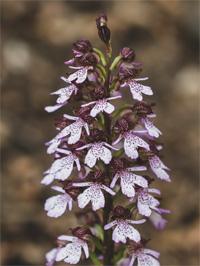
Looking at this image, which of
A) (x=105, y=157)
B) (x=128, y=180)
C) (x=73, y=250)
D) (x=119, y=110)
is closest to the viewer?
(x=105, y=157)

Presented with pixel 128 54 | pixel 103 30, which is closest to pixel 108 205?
pixel 128 54

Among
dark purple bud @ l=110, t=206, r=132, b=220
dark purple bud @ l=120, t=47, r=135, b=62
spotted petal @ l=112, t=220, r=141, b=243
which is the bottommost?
spotted petal @ l=112, t=220, r=141, b=243

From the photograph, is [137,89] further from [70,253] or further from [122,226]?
[70,253]

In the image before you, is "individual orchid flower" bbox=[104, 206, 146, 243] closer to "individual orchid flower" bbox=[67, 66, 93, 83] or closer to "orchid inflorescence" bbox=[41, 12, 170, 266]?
"orchid inflorescence" bbox=[41, 12, 170, 266]

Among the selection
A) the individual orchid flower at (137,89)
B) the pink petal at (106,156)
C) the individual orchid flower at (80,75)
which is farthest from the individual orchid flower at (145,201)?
the individual orchid flower at (80,75)

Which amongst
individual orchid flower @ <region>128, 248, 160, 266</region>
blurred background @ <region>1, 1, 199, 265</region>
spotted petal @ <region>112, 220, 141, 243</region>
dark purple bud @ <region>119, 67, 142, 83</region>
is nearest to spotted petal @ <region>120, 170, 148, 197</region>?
spotted petal @ <region>112, 220, 141, 243</region>

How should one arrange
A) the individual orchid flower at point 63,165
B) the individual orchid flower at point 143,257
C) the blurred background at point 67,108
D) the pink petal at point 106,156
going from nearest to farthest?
the pink petal at point 106,156 < the individual orchid flower at point 63,165 < the individual orchid flower at point 143,257 < the blurred background at point 67,108

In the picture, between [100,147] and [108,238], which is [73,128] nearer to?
[100,147]

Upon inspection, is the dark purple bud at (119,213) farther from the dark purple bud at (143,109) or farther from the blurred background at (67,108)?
the blurred background at (67,108)
